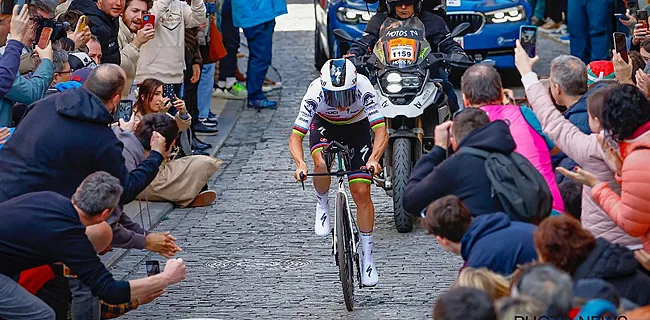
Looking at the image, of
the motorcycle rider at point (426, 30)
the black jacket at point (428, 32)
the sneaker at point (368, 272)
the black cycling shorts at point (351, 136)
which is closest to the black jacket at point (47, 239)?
the sneaker at point (368, 272)

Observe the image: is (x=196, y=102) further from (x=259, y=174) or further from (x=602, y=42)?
(x=602, y=42)

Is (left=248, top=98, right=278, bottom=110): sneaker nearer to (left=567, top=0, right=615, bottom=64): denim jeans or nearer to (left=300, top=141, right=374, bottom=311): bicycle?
(left=567, top=0, right=615, bottom=64): denim jeans

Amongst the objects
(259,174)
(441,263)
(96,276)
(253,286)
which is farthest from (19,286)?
(259,174)

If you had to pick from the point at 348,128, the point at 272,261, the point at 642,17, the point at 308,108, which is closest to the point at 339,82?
the point at 308,108

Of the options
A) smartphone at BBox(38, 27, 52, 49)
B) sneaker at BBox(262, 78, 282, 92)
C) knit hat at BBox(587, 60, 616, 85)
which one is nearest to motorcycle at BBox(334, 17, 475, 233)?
knit hat at BBox(587, 60, 616, 85)

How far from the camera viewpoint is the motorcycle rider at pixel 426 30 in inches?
441

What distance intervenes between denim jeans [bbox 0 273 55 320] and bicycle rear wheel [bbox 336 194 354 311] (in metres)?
2.24

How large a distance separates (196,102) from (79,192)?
24.0ft

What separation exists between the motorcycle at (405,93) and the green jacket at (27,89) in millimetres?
3112

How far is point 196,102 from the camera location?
44.9 ft

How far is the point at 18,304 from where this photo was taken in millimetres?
6516

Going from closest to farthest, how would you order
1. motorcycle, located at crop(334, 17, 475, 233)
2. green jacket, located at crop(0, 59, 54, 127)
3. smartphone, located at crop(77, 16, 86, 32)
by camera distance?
green jacket, located at crop(0, 59, 54, 127) < smartphone, located at crop(77, 16, 86, 32) < motorcycle, located at crop(334, 17, 475, 233)

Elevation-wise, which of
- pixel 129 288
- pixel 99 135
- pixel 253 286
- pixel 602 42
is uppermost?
pixel 99 135

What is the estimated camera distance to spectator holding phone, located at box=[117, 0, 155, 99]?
1084 cm
